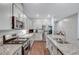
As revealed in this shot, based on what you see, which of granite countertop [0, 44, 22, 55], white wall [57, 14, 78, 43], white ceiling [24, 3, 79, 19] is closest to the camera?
granite countertop [0, 44, 22, 55]

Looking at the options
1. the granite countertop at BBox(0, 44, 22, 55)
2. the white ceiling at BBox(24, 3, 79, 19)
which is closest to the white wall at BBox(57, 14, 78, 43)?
the white ceiling at BBox(24, 3, 79, 19)

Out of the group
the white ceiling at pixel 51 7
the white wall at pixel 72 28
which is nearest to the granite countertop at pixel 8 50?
the white ceiling at pixel 51 7

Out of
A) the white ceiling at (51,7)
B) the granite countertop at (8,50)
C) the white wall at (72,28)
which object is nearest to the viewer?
the granite countertop at (8,50)

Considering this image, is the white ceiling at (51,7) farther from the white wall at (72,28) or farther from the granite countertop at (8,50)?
the granite countertop at (8,50)

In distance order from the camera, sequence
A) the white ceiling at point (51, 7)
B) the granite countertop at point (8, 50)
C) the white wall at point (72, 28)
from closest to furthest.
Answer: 1. the granite countertop at point (8, 50)
2. the white ceiling at point (51, 7)
3. the white wall at point (72, 28)

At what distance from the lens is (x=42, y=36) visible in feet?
26.5

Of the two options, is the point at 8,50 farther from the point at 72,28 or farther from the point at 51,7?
the point at 72,28

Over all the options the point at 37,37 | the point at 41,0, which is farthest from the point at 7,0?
the point at 37,37

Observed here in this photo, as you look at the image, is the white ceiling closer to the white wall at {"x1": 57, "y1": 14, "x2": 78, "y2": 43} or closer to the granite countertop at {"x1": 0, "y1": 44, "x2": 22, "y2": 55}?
the white wall at {"x1": 57, "y1": 14, "x2": 78, "y2": 43}

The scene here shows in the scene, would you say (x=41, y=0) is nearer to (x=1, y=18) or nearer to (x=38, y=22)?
(x=1, y=18)

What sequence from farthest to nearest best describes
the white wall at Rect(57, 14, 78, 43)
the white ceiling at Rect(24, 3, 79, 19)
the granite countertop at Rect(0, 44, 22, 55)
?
the white wall at Rect(57, 14, 78, 43), the white ceiling at Rect(24, 3, 79, 19), the granite countertop at Rect(0, 44, 22, 55)

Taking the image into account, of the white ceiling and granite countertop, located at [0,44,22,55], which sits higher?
the white ceiling

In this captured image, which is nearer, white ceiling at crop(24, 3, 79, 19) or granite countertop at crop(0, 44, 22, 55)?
granite countertop at crop(0, 44, 22, 55)
